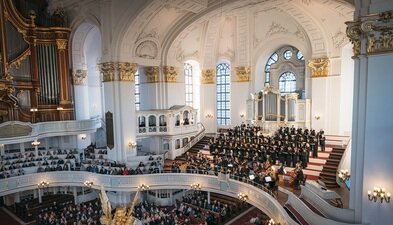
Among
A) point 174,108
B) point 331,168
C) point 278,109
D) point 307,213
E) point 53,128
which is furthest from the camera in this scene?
point 174,108

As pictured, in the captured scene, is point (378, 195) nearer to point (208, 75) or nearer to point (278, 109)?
point (278, 109)

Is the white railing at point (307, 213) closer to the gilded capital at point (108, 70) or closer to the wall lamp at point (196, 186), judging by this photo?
the wall lamp at point (196, 186)

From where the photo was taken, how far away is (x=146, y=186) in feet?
63.1

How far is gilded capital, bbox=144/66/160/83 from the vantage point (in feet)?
77.8

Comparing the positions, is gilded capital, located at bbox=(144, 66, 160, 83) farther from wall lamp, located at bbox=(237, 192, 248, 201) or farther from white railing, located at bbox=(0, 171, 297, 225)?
wall lamp, located at bbox=(237, 192, 248, 201)

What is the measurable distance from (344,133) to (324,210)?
11.4 meters

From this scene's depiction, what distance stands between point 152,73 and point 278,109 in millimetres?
10485

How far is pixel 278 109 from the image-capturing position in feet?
73.6

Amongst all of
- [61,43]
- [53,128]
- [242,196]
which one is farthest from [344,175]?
[61,43]

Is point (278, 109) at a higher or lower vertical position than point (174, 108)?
lower

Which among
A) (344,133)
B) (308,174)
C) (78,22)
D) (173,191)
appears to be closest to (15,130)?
(78,22)

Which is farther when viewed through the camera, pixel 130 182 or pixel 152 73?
pixel 152 73

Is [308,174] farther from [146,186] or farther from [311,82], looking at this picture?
[146,186]

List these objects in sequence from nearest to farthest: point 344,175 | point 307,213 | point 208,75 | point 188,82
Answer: point 307,213, point 344,175, point 208,75, point 188,82
